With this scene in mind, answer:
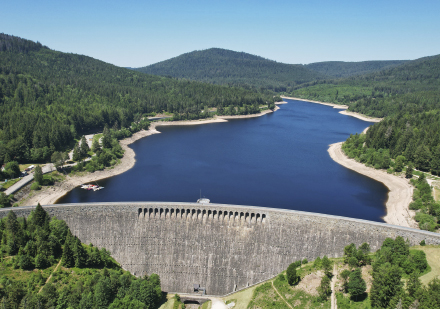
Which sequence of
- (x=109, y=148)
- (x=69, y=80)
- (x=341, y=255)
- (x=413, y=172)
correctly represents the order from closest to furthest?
(x=341, y=255), (x=413, y=172), (x=109, y=148), (x=69, y=80)

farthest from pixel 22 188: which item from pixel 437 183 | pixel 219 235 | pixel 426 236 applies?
pixel 437 183

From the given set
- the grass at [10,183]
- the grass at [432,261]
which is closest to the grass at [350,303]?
the grass at [432,261]

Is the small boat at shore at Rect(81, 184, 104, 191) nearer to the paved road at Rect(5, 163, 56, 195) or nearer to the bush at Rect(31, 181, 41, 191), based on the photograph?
the bush at Rect(31, 181, 41, 191)

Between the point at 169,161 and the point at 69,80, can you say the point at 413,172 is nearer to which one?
the point at 169,161

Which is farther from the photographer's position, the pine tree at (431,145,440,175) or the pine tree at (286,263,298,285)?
the pine tree at (431,145,440,175)

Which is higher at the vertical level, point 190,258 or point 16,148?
point 16,148

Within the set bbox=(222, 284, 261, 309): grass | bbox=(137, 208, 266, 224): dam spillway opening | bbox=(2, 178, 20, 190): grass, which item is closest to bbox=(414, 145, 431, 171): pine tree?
bbox=(137, 208, 266, 224): dam spillway opening
